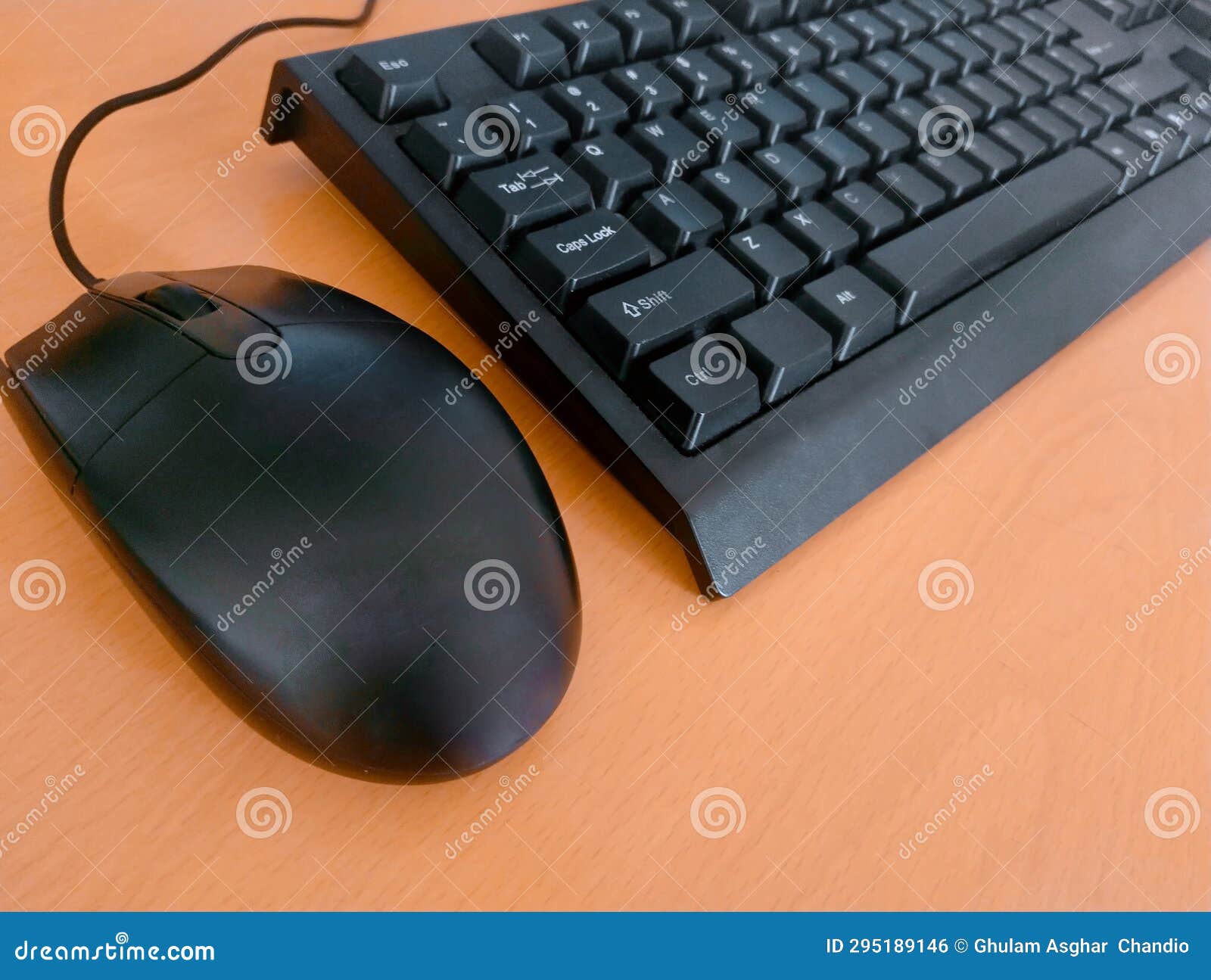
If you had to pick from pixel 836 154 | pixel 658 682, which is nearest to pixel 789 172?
pixel 836 154

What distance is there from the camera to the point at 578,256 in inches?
15.0

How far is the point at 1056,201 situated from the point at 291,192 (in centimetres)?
39

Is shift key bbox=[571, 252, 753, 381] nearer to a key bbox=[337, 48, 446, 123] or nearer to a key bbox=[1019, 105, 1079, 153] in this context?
a key bbox=[337, 48, 446, 123]

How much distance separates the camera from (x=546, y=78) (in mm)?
444

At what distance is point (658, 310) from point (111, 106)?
24 centimetres

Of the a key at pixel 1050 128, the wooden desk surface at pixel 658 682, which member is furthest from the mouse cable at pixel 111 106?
the a key at pixel 1050 128

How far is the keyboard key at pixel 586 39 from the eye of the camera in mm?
451

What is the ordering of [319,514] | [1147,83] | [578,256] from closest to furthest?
[319,514] < [578,256] < [1147,83]

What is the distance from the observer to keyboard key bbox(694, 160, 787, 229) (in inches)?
16.5

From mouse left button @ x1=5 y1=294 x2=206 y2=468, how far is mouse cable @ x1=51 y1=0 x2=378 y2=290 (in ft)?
0.16

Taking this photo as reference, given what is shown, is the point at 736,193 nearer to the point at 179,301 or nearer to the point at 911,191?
the point at 911,191

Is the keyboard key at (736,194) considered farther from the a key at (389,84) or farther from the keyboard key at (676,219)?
the a key at (389,84)

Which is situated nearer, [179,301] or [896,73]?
[179,301]
